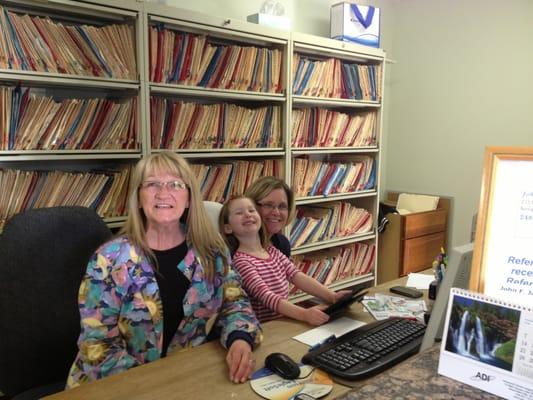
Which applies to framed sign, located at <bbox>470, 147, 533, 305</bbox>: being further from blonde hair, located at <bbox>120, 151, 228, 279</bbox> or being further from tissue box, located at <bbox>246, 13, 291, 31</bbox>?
tissue box, located at <bbox>246, 13, 291, 31</bbox>

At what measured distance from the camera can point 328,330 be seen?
1.41m

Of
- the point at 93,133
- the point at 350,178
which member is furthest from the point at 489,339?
the point at 350,178

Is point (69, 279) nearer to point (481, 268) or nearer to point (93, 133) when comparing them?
point (93, 133)

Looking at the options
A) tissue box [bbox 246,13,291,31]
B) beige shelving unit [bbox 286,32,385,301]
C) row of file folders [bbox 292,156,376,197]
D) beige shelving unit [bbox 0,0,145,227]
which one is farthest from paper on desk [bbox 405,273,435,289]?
tissue box [bbox 246,13,291,31]

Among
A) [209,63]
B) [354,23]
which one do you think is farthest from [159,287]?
[354,23]

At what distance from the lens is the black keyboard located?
3.65 feet

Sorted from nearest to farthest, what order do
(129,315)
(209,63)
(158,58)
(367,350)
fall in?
(367,350) < (129,315) < (158,58) < (209,63)

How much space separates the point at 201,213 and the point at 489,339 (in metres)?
1.08

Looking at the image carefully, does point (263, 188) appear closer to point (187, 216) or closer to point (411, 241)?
point (187, 216)

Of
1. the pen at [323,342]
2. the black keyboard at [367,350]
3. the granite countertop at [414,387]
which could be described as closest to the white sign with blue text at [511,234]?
the granite countertop at [414,387]

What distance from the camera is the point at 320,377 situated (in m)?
1.11

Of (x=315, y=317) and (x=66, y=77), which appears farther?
(x=66, y=77)

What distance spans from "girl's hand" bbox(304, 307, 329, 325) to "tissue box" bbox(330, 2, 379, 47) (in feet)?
7.98

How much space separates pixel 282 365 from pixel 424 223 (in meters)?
2.93
